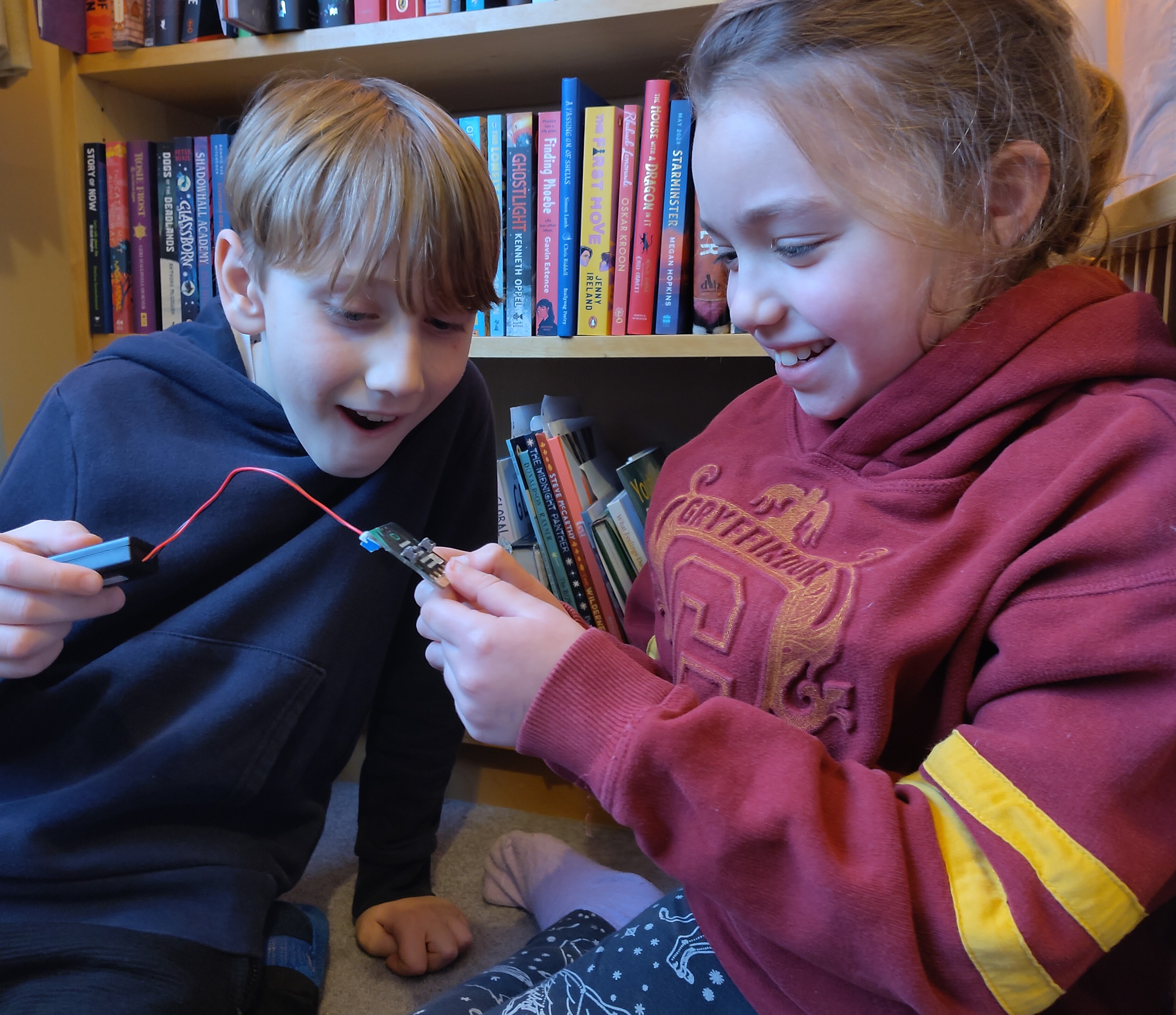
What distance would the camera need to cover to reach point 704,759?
0.50 metres

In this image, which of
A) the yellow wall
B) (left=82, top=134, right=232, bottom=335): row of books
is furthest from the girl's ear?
the yellow wall

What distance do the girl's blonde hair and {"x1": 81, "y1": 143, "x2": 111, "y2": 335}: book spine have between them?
1.17 metres

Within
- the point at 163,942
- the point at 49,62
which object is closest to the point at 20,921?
the point at 163,942

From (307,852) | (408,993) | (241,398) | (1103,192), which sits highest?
(1103,192)

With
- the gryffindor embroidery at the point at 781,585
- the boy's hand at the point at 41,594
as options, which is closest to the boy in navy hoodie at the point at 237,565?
the boy's hand at the point at 41,594

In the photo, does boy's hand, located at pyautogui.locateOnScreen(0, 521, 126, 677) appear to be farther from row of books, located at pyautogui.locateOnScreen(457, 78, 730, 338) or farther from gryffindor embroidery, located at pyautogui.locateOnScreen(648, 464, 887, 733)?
row of books, located at pyautogui.locateOnScreen(457, 78, 730, 338)

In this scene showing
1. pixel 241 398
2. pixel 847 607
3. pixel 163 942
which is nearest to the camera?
pixel 847 607

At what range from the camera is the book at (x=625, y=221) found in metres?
1.09

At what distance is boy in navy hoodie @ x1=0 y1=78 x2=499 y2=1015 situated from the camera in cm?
66

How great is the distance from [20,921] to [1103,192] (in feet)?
3.38

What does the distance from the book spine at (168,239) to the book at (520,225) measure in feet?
1.86

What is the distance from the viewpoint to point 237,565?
0.81m

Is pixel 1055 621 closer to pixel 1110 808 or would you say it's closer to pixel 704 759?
pixel 1110 808

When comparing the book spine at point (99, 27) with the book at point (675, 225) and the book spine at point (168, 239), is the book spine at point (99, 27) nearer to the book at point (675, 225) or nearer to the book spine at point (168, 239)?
the book spine at point (168, 239)
